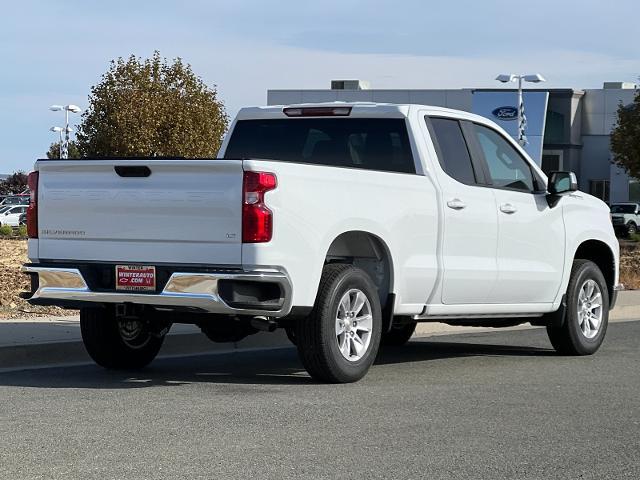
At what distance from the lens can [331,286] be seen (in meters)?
9.34

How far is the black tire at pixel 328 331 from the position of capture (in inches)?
366

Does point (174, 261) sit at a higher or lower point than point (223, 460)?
higher

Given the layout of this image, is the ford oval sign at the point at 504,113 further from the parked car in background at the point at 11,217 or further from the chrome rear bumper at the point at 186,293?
the chrome rear bumper at the point at 186,293

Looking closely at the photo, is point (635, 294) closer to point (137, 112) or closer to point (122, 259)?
point (122, 259)

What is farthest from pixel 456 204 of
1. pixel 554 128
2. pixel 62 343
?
pixel 554 128

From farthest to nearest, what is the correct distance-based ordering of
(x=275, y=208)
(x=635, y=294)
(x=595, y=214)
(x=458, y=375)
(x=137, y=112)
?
(x=137, y=112) → (x=635, y=294) → (x=595, y=214) → (x=458, y=375) → (x=275, y=208)

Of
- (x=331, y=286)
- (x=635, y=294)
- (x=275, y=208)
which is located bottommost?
(x=635, y=294)

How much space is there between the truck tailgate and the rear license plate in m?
0.06

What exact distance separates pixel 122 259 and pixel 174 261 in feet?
1.45

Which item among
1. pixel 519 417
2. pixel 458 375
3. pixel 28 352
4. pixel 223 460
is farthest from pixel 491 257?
pixel 223 460

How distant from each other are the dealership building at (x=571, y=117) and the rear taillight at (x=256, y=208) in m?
69.2

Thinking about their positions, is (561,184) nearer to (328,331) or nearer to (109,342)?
(328,331)

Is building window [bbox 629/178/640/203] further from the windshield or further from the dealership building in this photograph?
the windshield

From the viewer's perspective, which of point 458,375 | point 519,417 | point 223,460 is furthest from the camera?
point 458,375
